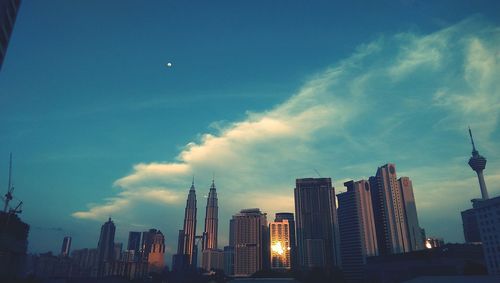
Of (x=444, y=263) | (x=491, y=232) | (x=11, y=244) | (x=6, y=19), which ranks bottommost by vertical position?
(x=444, y=263)

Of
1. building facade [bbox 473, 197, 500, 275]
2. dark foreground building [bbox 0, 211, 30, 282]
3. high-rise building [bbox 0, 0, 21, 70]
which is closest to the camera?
high-rise building [bbox 0, 0, 21, 70]

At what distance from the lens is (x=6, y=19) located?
4806 cm

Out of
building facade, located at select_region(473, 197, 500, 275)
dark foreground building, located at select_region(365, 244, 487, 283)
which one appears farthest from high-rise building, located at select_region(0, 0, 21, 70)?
dark foreground building, located at select_region(365, 244, 487, 283)

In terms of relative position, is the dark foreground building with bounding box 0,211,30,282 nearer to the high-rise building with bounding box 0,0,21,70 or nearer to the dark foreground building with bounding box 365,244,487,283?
the high-rise building with bounding box 0,0,21,70

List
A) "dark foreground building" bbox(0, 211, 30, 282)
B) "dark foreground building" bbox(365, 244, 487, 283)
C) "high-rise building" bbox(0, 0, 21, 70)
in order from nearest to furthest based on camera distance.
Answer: "high-rise building" bbox(0, 0, 21, 70)
"dark foreground building" bbox(0, 211, 30, 282)
"dark foreground building" bbox(365, 244, 487, 283)

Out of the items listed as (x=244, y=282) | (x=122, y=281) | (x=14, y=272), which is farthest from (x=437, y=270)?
(x=14, y=272)

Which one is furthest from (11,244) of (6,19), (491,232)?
(491,232)

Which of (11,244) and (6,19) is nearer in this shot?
(6,19)

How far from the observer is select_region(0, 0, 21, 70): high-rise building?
46.0 m

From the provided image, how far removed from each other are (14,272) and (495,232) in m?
204

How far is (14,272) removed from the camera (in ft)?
472

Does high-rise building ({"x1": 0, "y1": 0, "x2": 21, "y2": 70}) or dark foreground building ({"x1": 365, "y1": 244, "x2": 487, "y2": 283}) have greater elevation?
high-rise building ({"x1": 0, "y1": 0, "x2": 21, "y2": 70})

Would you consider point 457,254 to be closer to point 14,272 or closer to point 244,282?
point 244,282

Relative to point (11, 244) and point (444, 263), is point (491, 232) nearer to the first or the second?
point (444, 263)
